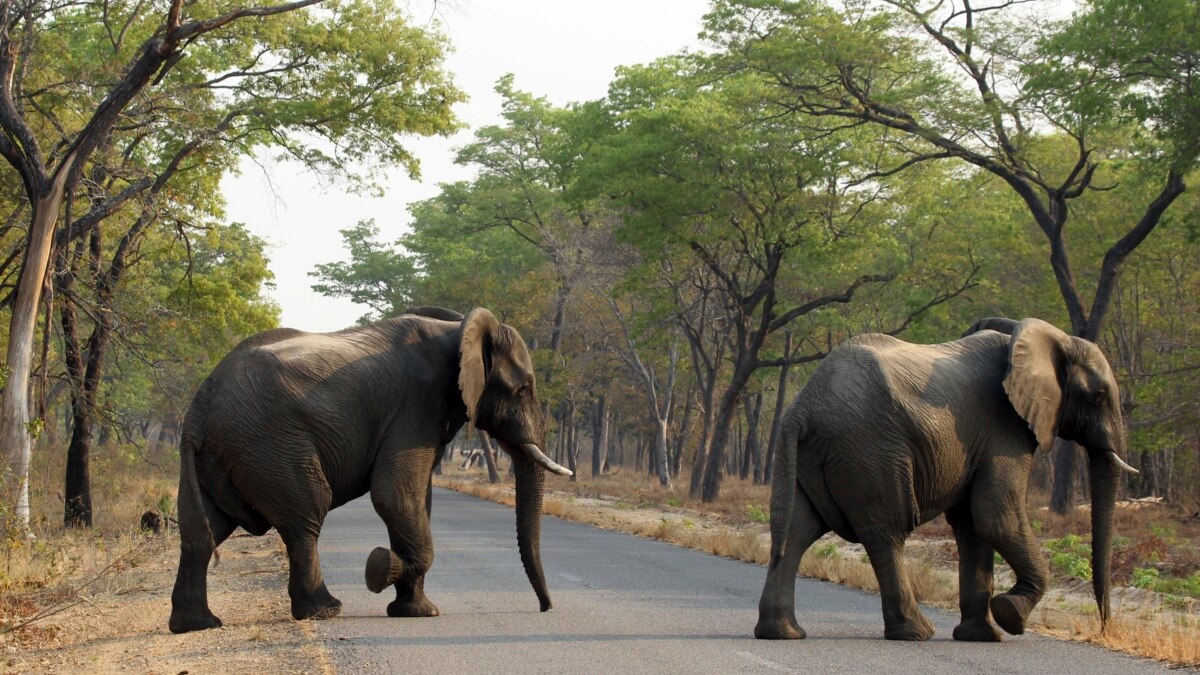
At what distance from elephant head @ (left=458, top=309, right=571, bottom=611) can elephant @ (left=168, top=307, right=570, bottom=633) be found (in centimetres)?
1

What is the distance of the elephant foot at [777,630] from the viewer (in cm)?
1007

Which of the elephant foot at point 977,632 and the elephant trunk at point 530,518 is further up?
the elephant trunk at point 530,518

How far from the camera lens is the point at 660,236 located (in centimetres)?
3269

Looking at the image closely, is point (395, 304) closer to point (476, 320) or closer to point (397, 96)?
point (397, 96)

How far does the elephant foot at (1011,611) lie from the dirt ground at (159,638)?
487cm

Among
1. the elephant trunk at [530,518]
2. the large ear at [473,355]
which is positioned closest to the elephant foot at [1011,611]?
the elephant trunk at [530,518]

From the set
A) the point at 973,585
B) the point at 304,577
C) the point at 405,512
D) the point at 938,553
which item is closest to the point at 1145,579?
the point at 938,553

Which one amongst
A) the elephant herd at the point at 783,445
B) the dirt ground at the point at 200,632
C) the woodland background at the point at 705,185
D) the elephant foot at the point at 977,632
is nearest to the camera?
the dirt ground at the point at 200,632

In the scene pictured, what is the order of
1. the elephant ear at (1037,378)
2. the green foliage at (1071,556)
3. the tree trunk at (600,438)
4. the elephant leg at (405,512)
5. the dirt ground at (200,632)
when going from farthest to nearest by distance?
the tree trunk at (600,438) < the green foliage at (1071,556) < the elephant leg at (405,512) < the elephant ear at (1037,378) < the dirt ground at (200,632)

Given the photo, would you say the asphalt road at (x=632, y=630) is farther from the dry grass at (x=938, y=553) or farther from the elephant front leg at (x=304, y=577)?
Answer: the dry grass at (x=938, y=553)

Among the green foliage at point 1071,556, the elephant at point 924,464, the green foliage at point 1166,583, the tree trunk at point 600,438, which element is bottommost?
the green foliage at point 1166,583

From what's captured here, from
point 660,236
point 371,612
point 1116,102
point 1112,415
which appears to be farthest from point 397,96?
point 1112,415

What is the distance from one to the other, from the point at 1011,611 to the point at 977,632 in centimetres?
45

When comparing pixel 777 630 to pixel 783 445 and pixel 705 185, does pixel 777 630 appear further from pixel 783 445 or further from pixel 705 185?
pixel 705 185
